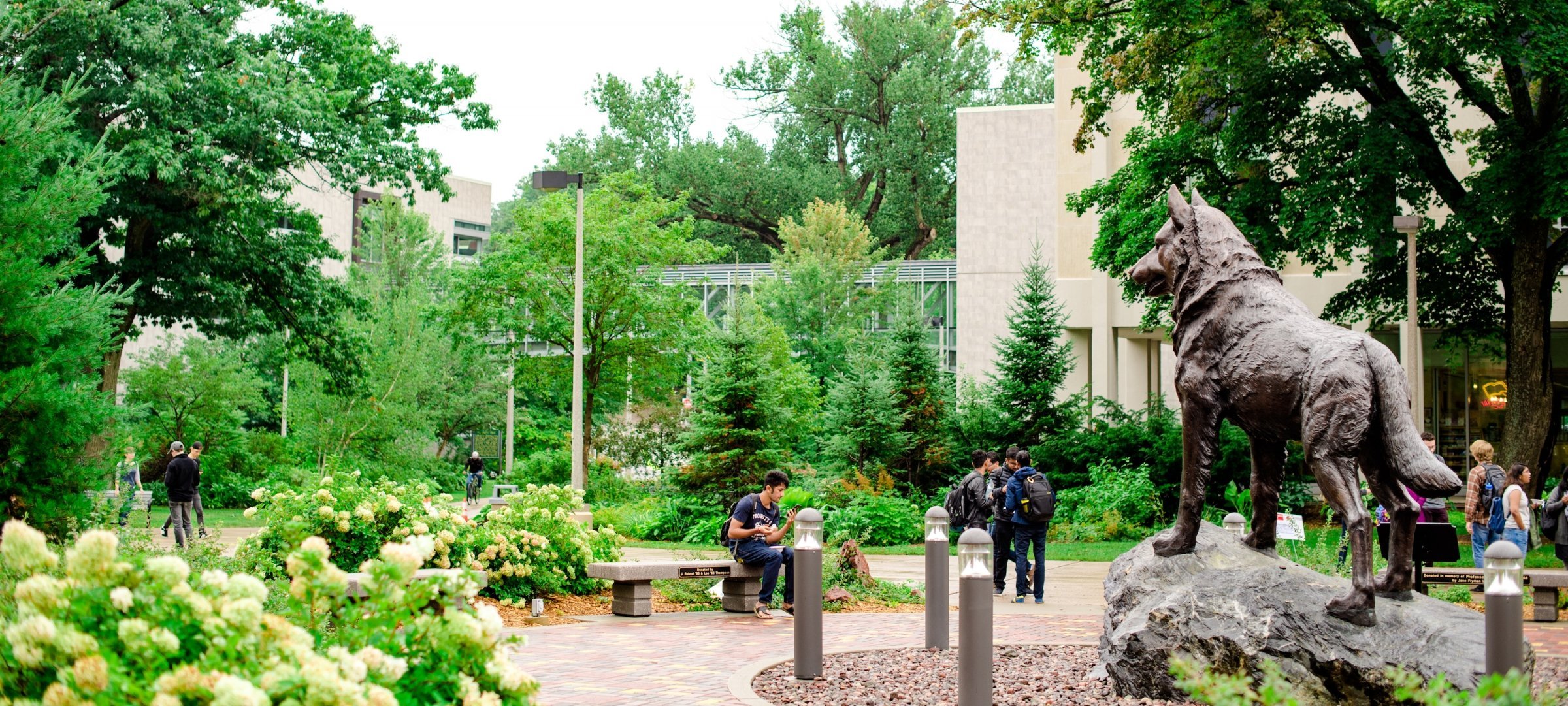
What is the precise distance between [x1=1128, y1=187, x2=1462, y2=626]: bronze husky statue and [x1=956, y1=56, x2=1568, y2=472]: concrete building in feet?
50.3

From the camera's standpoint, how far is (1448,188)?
72.7ft

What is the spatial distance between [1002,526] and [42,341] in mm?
9449

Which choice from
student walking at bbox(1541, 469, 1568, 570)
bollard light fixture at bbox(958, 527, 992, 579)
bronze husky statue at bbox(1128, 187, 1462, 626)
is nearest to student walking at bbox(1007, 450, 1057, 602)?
student walking at bbox(1541, 469, 1568, 570)

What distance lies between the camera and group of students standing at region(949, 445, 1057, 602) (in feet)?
47.9

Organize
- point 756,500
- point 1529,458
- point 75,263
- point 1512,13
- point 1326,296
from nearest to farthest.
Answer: point 75,263, point 756,500, point 1512,13, point 1529,458, point 1326,296

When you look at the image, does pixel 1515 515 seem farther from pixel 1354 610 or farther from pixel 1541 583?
pixel 1354 610

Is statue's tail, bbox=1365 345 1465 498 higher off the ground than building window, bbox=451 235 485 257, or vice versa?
building window, bbox=451 235 485 257

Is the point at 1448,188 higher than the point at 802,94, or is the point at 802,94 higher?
the point at 802,94

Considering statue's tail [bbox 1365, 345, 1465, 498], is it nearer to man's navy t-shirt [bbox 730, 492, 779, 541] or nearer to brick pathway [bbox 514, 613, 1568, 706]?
brick pathway [bbox 514, 613, 1568, 706]

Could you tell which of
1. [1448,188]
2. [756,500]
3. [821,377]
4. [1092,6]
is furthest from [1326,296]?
[756,500]

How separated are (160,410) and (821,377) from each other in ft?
69.0

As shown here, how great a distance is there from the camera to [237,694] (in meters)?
3.19

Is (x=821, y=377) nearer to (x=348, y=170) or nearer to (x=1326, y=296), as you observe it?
A: (x=1326, y=296)

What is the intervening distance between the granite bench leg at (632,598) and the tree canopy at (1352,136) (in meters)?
12.7
